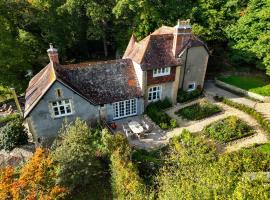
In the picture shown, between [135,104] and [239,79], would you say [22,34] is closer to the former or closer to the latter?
[135,104]

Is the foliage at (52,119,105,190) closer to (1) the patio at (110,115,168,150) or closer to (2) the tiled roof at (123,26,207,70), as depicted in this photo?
(1) the patio at (110,115,168,150)

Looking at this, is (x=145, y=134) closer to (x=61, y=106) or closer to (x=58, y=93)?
(x=61, y=106)

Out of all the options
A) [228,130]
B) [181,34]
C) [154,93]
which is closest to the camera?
[228,130]

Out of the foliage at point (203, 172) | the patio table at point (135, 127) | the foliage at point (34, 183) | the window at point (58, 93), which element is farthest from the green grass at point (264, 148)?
the window at point (58, 93)

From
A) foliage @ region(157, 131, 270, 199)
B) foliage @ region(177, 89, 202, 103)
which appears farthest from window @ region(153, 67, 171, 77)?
foliage @ region(157, 131, 270, 199)

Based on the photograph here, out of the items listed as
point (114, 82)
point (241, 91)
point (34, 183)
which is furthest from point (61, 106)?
point (241, 91)
